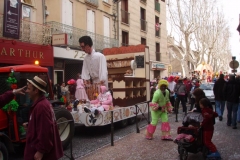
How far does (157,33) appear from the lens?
31.5 m

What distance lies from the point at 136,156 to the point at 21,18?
35.2 ft

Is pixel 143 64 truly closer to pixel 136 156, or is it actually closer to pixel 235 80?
pixel 235 80

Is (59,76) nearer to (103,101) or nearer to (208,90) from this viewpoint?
(208,90)

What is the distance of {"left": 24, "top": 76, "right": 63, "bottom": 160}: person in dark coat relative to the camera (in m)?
2.95

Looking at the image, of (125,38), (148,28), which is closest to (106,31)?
(125,38)

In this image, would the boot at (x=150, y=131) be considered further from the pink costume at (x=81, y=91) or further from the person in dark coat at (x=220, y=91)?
the person in dark coat at (x=220, y=91)

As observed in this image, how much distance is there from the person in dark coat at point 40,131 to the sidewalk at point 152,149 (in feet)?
9.72

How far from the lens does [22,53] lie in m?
13.9

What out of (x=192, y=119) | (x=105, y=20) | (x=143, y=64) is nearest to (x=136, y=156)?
(x=192, y=119)

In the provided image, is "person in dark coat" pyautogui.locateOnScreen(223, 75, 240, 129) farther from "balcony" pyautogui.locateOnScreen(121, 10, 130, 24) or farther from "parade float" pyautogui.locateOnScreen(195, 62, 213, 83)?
"parade float" pyautogui.locateOnScreen(195, 62, 213, 83)

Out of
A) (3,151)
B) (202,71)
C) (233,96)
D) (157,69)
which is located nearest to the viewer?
(3,151)

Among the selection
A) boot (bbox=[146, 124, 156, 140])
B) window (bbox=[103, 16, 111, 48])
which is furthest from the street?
window (bbox=[103, 16, 111, 48])

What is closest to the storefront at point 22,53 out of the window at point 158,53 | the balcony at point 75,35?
the balcony at point 75,35

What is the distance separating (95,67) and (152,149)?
317cm
